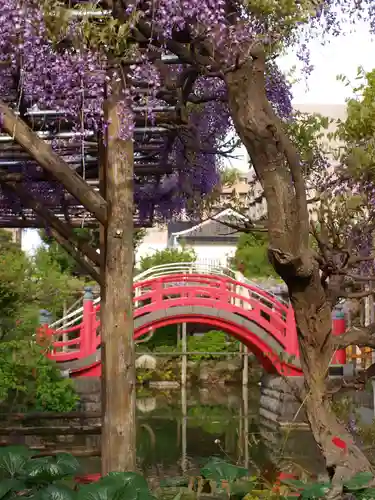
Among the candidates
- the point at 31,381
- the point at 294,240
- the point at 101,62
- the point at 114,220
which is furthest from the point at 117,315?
the point at 31,381

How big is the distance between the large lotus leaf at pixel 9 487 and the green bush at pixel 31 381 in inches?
379

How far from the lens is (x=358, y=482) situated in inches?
130

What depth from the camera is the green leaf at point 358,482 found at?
3.27m

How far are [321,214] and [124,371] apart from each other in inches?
70.2

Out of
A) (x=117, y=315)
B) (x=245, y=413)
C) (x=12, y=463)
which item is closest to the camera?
(x=12, y=463)

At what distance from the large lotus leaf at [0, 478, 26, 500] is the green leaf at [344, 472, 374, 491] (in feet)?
4.46

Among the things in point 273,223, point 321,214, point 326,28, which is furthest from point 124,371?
point 326,28

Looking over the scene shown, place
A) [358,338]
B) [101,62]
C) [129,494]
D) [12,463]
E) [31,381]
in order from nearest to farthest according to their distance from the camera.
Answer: [129,494], [12,463], [358,338], [101,62], [31,381]

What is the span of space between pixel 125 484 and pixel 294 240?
1259mm

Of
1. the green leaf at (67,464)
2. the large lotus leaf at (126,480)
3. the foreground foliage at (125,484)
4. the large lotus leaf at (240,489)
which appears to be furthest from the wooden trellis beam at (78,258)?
the large lotus leaf at (240,489)

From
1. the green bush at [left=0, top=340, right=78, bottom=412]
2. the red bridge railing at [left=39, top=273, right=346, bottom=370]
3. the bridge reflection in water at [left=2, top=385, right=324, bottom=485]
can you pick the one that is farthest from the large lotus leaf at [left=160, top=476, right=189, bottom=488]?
the red bridge railing at [left=39, top=273, right=346, bottom=370]

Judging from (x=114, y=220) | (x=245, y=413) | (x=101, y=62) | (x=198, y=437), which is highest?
(x=101, y=62)

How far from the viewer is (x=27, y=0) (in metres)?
4.64

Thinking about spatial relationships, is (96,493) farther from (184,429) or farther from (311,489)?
(184,429)
